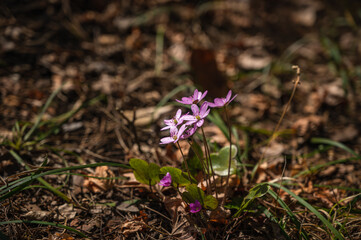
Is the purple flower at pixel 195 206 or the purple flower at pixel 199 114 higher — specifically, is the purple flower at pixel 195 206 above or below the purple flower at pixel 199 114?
below

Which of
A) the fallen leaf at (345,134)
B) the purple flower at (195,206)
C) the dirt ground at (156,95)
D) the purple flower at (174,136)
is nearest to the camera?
the purple flower at (174,136)

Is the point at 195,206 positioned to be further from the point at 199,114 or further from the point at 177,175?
the point at 199,114

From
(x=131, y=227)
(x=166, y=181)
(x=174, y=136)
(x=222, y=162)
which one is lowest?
(x=131, y=227)

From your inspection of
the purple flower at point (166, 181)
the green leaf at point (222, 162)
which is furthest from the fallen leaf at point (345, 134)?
the purple flower at point (166, 181)

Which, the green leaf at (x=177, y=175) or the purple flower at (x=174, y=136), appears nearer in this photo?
the purple flower at (x=174, y=136)

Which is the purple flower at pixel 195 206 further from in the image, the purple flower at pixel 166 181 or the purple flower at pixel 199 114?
the purple flower at pixel 199 114

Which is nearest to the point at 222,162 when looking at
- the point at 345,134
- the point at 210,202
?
the point at 210,202
